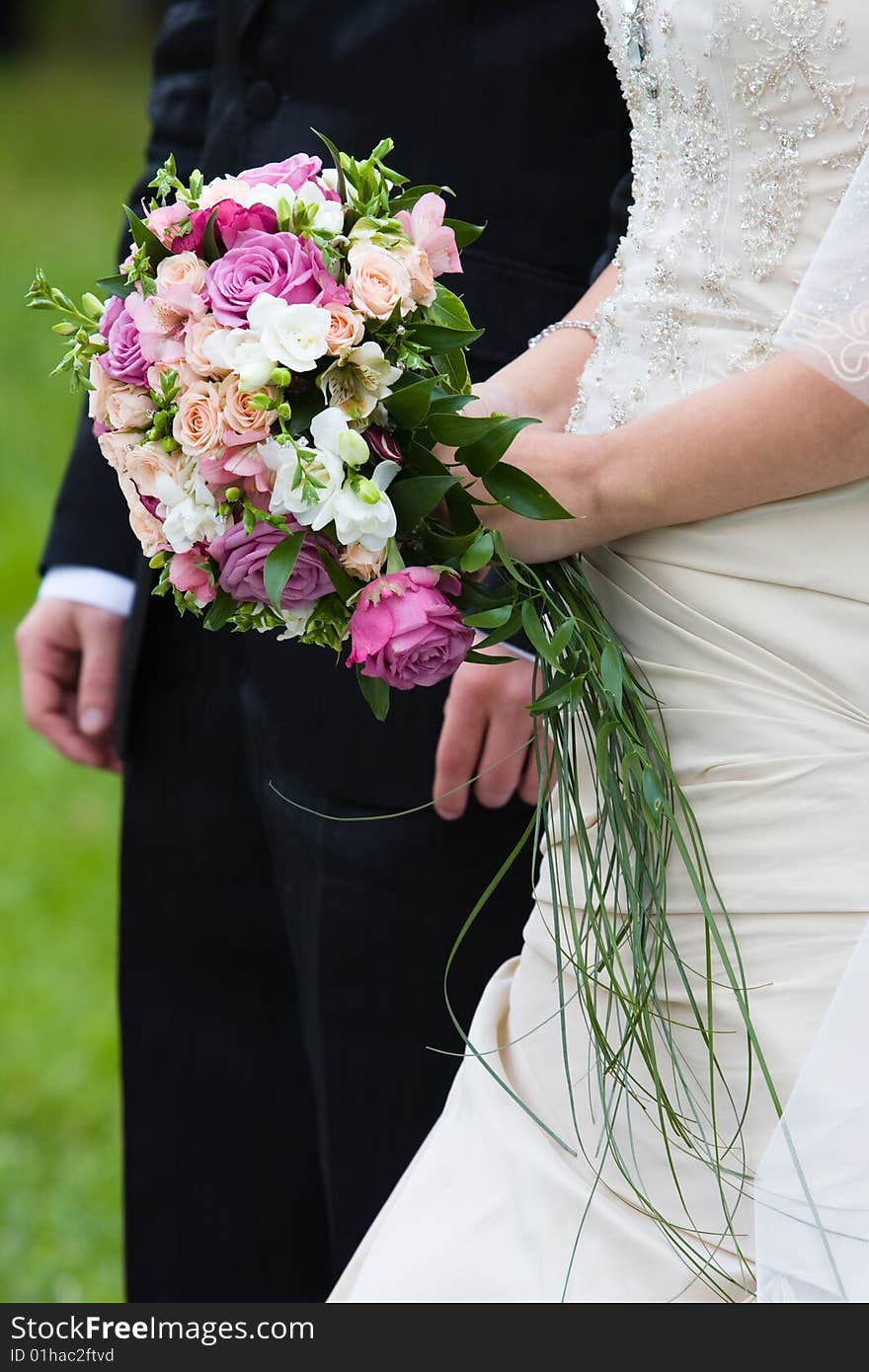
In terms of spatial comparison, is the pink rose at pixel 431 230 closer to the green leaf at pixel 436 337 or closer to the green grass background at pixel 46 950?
the green leaf at pixel 436 337

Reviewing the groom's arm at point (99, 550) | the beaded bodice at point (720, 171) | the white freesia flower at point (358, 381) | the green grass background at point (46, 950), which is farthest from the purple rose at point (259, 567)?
the green grass background at point (46, 950)

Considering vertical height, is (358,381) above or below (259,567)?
above

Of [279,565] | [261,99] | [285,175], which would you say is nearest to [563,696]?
[279,565]

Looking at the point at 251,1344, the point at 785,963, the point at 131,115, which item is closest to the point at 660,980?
the point at 785,963

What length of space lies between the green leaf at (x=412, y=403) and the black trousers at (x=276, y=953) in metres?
0.75

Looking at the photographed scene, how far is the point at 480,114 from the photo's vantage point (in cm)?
192

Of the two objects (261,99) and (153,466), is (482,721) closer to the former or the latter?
(153,466)

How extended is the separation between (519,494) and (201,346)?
274mm

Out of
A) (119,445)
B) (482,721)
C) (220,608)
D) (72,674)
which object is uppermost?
(119,445)

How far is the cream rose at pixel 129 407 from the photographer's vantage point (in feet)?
4.41

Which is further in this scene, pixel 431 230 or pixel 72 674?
pixel 72 674

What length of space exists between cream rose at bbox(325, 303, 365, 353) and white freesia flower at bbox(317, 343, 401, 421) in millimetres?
18

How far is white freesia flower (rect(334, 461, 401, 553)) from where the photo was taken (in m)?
1.27

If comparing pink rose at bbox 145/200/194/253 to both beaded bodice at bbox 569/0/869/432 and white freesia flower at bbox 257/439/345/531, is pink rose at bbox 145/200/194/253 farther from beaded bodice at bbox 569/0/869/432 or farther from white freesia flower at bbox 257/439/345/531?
beaded bodice at bbox 569/0/869/432
